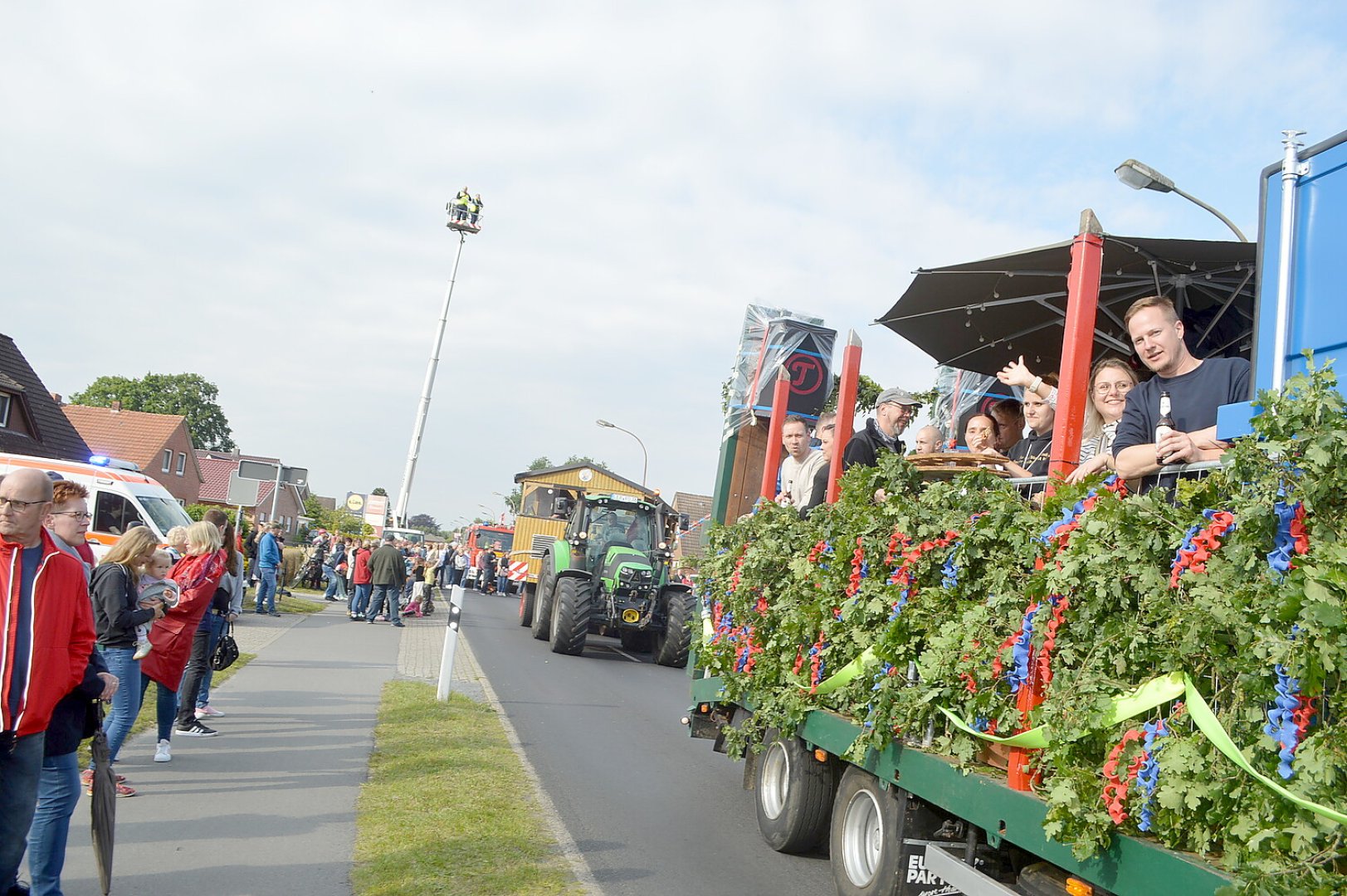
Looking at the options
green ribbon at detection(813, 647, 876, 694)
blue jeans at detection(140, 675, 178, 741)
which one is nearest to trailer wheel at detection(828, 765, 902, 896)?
green ribbon at detection(813, 647, 876, 694)

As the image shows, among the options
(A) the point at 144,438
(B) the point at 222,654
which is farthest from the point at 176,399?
(B) the point at 222,654

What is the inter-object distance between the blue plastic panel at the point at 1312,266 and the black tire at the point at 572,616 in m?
13.2

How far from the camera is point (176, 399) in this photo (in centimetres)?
9919

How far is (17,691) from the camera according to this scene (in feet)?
12.1

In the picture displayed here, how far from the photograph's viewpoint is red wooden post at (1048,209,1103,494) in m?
4.26

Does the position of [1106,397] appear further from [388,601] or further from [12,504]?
[388,601]

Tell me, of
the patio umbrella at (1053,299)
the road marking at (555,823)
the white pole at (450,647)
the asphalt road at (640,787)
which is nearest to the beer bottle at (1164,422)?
the patio umbrella at (1053,299)

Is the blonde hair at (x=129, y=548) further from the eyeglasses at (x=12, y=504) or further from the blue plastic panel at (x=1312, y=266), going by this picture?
the blue plastic panel at (x=1312, y=266)

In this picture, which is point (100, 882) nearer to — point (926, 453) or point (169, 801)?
point (169, 801)

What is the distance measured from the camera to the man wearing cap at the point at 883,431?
6.24m

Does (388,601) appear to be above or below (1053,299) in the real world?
below

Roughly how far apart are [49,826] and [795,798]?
368cm

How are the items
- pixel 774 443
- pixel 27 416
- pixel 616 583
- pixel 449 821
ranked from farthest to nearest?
1. pixel 27 416
2. pixel 616 583
3. pixel 774 443
4. pixel 449 821

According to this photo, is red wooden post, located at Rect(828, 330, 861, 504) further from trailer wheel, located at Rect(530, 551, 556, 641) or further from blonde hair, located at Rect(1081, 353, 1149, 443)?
trailer wheel, located at Rect(530, 551, 556, 641)
